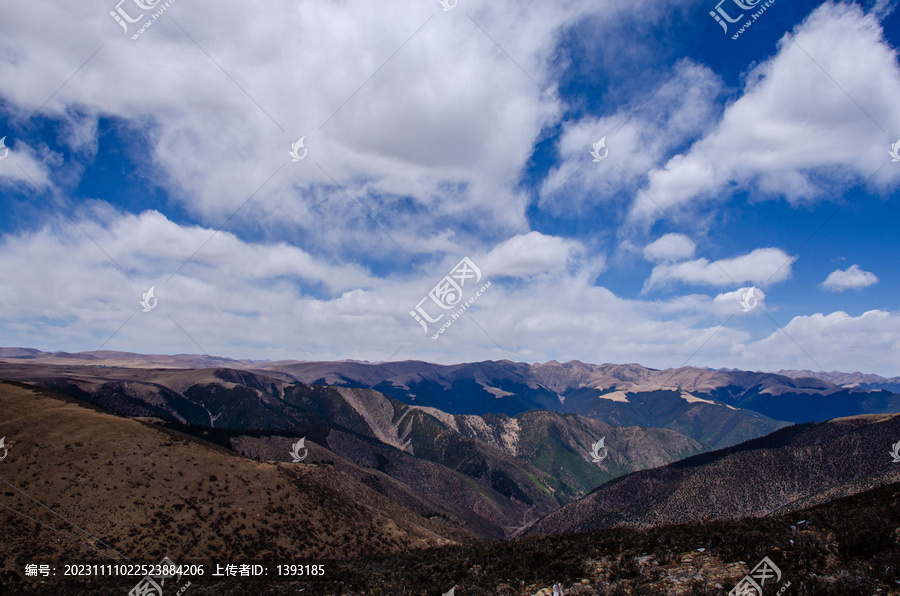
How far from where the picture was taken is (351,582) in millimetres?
23750

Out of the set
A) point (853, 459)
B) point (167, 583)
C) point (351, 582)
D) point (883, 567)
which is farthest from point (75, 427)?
point (853, 459)

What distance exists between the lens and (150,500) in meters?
61.8

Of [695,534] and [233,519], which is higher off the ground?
[233,519]

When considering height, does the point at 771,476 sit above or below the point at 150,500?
below

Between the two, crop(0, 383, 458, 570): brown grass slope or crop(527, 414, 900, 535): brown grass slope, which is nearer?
crop(0, 383, 458, 570): brown grass slope

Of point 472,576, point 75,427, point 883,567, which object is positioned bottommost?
point 883,567

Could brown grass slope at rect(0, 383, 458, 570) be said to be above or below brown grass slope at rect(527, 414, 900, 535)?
above

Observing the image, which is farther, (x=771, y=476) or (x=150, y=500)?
(x=771, y=476)

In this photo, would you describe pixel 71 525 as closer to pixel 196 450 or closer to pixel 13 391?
pixel 196 450

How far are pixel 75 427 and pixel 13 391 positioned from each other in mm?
25749

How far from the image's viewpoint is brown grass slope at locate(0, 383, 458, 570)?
52.4 metres

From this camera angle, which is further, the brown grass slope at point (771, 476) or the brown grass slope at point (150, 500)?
the brown grass slope at point (771, 476)

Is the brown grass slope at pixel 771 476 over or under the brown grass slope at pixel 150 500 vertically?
under

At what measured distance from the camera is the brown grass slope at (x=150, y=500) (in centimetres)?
5244
